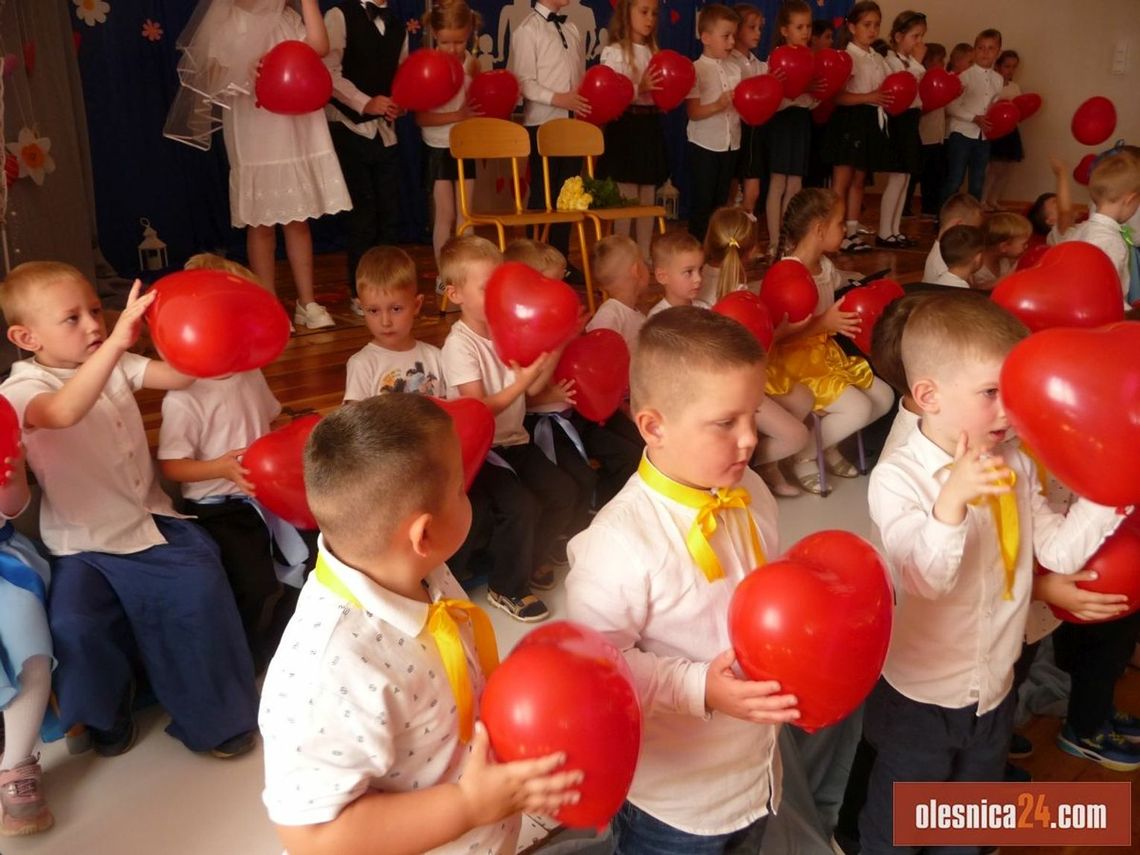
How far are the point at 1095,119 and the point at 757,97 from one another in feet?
6.43

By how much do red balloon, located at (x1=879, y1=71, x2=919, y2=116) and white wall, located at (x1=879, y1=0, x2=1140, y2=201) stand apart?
2515 mm

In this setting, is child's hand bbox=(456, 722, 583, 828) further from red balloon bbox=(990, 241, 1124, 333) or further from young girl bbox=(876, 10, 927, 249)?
young girl bbox=(876, 10, 927, 249)

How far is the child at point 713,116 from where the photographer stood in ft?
14.6

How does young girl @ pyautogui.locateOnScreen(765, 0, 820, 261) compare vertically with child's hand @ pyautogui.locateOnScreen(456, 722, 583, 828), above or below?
above

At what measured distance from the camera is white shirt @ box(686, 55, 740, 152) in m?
4.50

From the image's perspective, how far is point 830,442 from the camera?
9.68 ft

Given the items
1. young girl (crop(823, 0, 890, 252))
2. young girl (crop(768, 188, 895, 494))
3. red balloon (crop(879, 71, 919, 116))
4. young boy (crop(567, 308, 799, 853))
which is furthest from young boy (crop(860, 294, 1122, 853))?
red balloon (crop(879, 71, 919, 116))

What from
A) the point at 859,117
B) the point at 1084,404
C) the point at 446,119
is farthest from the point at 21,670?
the point at 859,117

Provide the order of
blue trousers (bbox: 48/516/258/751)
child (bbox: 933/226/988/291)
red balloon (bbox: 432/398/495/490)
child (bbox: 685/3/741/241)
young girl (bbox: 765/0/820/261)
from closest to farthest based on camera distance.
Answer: blue trousers (bbox: 48/516/258/751)
red balloon (bbox: 432/398/495/490)
child (bbox: 933/226/988/291)
child (bbox: 685/3/741/241)
young girl (bbox: 765/0/820/261)

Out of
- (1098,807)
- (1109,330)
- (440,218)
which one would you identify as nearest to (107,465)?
(1109,330)

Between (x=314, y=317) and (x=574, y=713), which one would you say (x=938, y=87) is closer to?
(x=314, y=317)

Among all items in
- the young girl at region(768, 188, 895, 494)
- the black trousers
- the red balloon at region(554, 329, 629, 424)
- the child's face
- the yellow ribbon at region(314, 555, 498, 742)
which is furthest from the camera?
the black trousers

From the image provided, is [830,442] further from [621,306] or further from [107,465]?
[107,465]

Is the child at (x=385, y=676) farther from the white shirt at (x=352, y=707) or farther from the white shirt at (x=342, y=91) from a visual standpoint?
the white shirt at (x=342, y=91)
